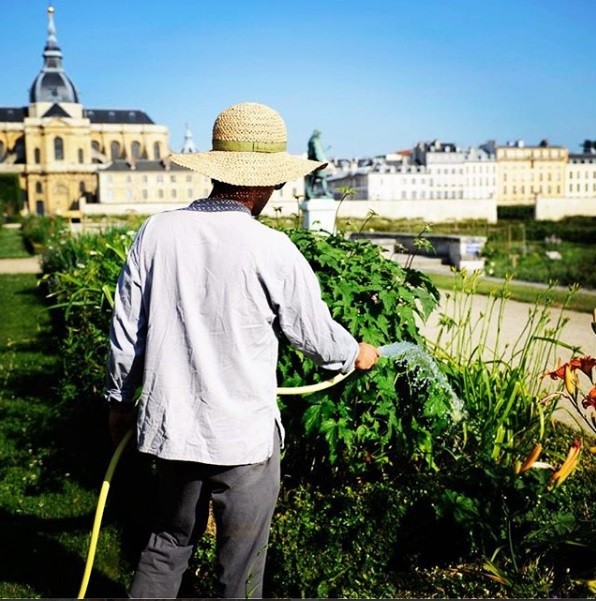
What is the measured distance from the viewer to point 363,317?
327 centimetres

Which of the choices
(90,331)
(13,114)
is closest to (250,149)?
(90,331)

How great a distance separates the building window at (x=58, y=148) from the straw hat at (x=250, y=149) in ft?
252

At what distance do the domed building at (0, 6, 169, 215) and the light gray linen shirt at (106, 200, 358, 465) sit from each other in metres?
69.6

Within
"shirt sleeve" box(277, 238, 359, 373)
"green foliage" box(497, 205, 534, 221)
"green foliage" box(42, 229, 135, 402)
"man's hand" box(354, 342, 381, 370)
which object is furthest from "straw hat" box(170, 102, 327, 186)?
"green foliage" box(497, 205, 534, 221)

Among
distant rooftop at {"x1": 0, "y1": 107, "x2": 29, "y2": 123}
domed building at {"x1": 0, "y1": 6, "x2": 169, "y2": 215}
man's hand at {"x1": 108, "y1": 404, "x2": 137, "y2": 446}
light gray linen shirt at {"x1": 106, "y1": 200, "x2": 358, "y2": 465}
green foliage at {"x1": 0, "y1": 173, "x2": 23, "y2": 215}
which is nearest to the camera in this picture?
light gray linen shirt at {"x1": 106, "y1": 200, "x2": 358, "y2": 465}

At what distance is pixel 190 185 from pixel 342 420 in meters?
73.3

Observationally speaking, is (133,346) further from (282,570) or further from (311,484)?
(311,484)

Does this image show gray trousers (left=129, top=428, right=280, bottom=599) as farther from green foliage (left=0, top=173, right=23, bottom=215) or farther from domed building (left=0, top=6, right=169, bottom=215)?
domed building (left=0, top=6, right=169, bottom=215)

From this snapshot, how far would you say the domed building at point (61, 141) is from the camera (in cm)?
7400

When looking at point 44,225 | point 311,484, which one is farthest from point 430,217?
point 311,484

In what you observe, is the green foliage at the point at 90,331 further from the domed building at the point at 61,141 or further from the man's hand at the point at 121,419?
the domed building at the point at 61,141

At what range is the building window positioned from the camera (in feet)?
244

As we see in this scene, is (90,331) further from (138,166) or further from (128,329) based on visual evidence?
(138,166)

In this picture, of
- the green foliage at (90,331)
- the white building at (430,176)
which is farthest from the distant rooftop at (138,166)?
the green foliage at (90,331)
